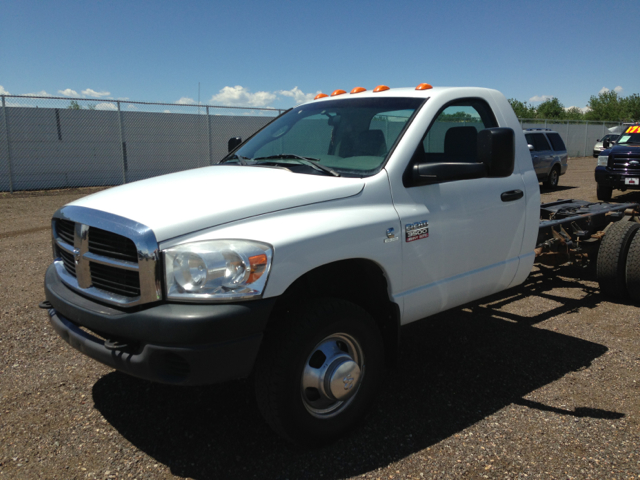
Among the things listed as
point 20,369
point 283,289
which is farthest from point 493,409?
point 20,369

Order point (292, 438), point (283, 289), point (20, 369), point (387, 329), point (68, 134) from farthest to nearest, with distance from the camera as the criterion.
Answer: point (68, 134) → point (20, 369) → point (387, 329) → point (292, 438) → point (283, 289)

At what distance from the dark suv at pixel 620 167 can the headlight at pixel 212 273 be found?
1352 cm

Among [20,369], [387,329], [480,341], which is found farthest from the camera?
[480,341]

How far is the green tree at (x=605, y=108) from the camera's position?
62.2 meters

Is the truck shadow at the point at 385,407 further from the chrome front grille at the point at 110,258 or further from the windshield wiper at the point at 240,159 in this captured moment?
the windshield wiper at the point at 240,159

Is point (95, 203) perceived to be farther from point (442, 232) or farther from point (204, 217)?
point (442, 232)

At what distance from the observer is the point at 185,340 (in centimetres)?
235

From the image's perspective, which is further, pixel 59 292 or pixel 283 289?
pixel 59 292

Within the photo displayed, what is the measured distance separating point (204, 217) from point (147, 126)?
1585 cm

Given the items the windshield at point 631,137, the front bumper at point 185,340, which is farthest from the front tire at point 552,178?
the front bumper at point 185,340

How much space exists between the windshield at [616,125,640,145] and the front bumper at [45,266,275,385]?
48.6 feet

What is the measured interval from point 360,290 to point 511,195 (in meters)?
1.44

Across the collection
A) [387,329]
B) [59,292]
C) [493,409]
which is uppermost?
[59,292]

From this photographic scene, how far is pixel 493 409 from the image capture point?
11.0 feet
